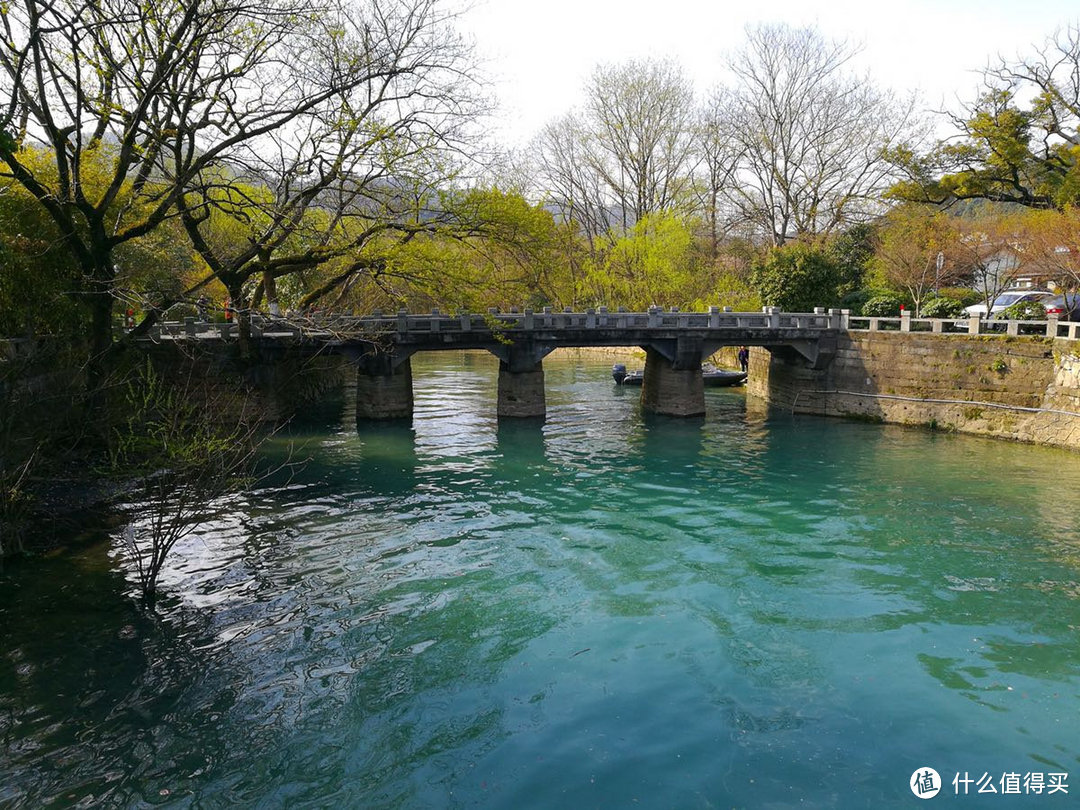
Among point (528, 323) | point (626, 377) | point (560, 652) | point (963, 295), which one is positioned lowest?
point (560, 652)

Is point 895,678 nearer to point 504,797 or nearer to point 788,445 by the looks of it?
point 504,797

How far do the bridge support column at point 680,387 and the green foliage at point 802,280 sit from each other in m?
8.85

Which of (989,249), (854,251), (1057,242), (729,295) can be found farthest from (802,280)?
(1057,242)

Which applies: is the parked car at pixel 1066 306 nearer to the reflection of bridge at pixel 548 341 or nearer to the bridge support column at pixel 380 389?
the reflection of bridge at pixel 548 341

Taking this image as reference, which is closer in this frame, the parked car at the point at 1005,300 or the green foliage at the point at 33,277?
Result: the green foliage at the point at 33,277

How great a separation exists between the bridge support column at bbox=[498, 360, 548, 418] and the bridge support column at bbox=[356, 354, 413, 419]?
4.25 metres

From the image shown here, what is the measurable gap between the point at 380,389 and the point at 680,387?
12.8 metres

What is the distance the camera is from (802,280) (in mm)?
36500

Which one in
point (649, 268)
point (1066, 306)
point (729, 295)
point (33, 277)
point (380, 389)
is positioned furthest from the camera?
point (729, 295)

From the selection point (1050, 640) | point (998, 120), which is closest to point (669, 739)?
point (1050, 640)

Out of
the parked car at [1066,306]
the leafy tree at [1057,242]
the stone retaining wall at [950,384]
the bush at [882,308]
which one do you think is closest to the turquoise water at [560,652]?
the stone retaining wall at [950,384]

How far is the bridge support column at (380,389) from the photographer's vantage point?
29109 mm

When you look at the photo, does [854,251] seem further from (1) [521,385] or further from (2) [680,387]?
(1) [521,385]

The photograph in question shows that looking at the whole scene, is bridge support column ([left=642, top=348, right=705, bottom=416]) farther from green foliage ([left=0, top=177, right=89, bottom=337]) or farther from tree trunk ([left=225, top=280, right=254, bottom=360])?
green foliage ([left=0, top=177, right=89, bottom=337])
